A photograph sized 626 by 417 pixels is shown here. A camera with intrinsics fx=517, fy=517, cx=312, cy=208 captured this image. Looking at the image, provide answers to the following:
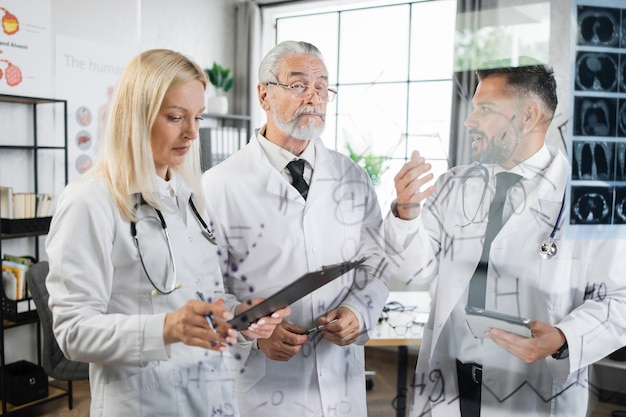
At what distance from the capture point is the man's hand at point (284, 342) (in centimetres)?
96

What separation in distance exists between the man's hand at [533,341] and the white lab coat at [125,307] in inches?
20.3

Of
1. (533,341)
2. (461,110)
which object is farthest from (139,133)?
(533,341)

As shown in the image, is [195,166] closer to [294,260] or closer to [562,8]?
[294,260]

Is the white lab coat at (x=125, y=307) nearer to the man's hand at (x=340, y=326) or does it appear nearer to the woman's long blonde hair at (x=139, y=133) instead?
the woman's long blonde hair at (x=139, y=133)

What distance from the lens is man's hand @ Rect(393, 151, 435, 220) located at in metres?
0.92

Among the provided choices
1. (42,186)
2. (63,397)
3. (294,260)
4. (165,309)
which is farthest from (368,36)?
(63,397)

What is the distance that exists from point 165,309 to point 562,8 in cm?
90

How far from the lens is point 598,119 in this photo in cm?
87

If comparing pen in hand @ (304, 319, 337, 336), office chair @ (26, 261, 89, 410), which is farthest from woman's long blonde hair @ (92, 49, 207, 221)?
office chair @ (26, 261, 89, 410)

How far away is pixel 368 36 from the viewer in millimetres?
946

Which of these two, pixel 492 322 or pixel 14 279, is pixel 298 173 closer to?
pixel 492 322

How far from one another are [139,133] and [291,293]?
43 cm

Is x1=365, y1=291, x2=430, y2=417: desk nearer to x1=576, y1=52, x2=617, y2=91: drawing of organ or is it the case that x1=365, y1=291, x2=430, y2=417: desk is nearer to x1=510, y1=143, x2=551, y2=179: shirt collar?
x1=510, y1=143, x2=551, y2=179: shirt collar

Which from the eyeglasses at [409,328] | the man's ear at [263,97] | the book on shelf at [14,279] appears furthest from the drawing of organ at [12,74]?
the eyeglasses at [409,328]
